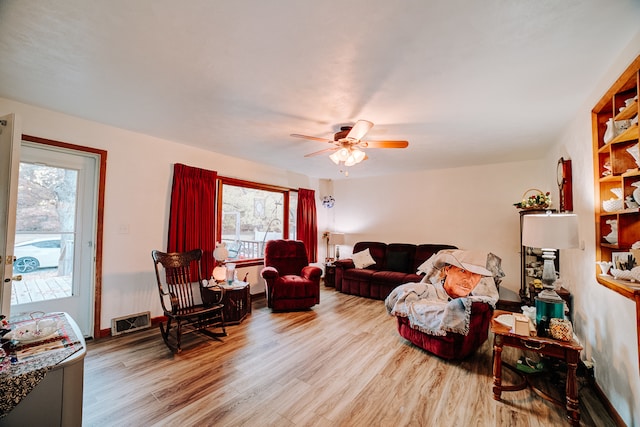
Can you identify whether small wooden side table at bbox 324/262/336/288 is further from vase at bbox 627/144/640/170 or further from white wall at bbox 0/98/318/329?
vase at bbox 627/144/640/170

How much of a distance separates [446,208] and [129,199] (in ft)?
16.9

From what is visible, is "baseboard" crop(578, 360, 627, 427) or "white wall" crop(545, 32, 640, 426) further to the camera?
"baseboard" crop(578, 360, 627, 427)

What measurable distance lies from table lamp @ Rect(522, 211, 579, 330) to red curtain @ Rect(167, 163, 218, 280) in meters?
3.86

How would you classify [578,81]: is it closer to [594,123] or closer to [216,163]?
[594,123]

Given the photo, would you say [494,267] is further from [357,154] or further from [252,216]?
[252,216]

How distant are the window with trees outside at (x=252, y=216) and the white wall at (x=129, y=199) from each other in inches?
35.7

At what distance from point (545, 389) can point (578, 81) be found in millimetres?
2491

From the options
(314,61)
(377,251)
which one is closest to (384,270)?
(377,251)

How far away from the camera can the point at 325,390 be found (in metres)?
2.17

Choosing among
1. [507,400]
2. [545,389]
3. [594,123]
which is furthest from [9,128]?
[545,389]

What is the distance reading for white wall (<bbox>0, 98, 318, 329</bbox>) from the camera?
2957 mm

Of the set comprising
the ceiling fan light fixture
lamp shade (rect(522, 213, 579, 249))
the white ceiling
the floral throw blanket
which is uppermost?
the white ceiling

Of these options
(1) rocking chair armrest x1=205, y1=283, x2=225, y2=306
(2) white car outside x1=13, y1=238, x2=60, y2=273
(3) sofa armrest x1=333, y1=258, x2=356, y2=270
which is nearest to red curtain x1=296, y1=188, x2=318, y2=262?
(3) sofa armrest x1=333, y1=258, x2=356, y2=270

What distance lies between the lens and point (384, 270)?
206 inches
